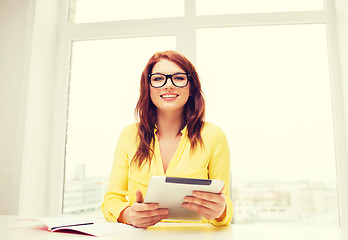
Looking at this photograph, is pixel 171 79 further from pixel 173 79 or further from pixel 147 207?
pixel 147 207

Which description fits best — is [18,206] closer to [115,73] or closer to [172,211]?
[115,73]

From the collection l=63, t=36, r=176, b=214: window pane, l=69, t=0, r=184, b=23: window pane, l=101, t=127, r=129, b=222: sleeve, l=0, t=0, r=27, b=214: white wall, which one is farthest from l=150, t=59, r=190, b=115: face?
l=0, t=0, r=27, b=214: white wall

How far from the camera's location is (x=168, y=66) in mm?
1244

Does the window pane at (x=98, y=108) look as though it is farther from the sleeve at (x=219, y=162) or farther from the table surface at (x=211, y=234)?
the table surface at (x=211, y=234)

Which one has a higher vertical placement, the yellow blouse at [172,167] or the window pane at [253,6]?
the window pane at [253,6]

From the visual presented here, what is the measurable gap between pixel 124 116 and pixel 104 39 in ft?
2.35

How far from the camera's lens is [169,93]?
1210 mm

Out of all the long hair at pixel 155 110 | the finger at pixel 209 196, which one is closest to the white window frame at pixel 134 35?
the long hair at pixel 155 110

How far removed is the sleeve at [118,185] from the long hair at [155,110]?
0.07 m

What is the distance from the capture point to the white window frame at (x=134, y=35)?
2074 millimetres

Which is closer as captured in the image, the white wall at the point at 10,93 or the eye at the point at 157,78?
the eye at the point at 157,78

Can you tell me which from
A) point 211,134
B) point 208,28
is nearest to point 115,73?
point 208,28

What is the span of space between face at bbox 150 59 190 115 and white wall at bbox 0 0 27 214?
1405 mm

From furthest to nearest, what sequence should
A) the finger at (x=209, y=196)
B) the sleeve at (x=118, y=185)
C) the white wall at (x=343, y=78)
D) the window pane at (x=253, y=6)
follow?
1. the window pane at (x=253, y=6)
2. the white wall at (x=343, y=78)
3. the sleeve at (x=118, y=185)
4. the finger at (x=209, y=196)
